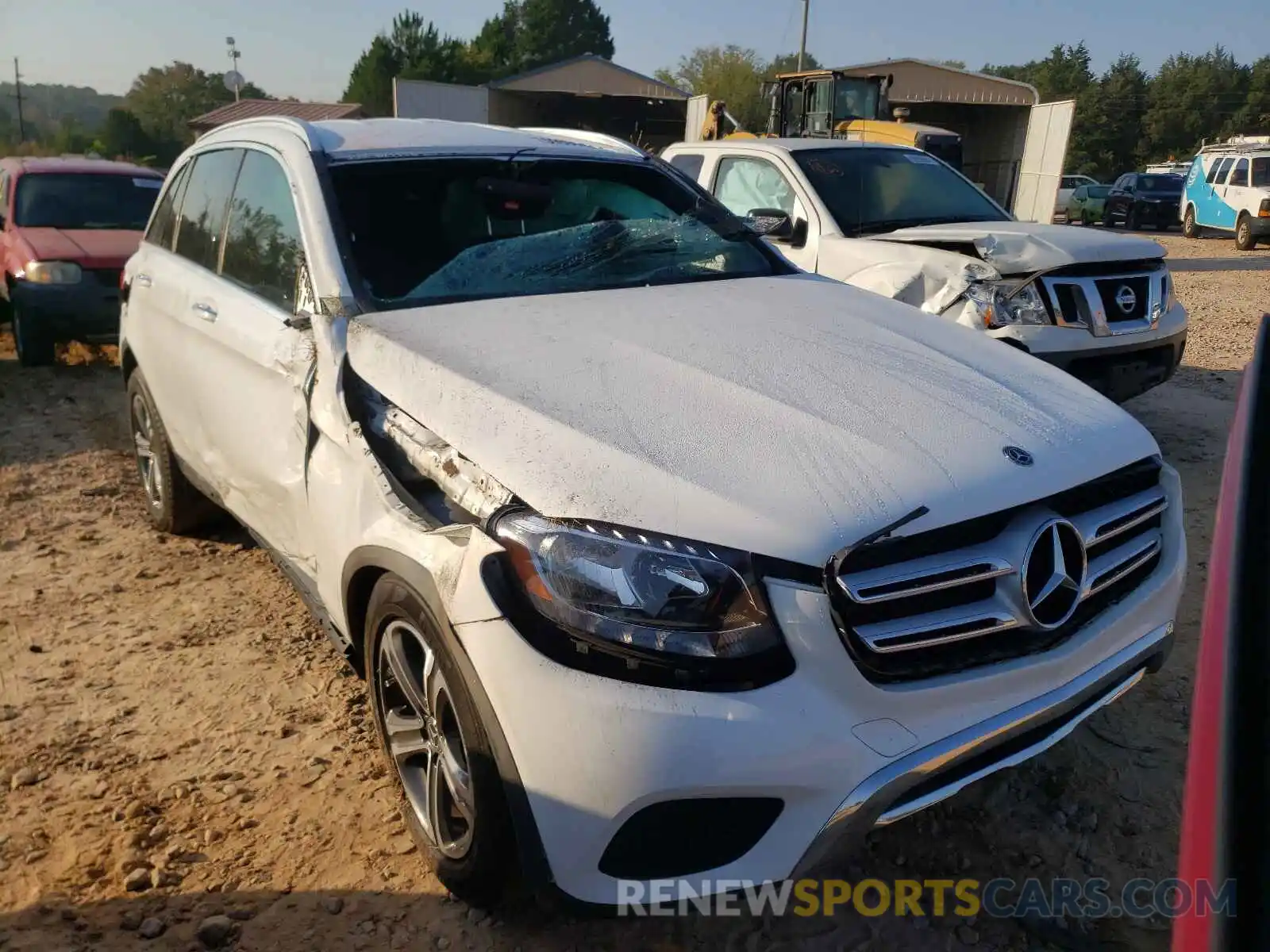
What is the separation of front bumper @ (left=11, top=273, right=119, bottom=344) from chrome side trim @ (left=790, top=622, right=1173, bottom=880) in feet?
26.2

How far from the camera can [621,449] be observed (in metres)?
1.97

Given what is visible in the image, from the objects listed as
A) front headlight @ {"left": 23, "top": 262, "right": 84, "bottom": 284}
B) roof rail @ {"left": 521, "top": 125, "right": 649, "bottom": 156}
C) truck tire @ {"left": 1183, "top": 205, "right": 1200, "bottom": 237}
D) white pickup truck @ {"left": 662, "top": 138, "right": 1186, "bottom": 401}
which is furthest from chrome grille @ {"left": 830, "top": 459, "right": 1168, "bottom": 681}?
truck tire @ {"left": 1183, "top": 205, "right": 1200, "bottom": 237}

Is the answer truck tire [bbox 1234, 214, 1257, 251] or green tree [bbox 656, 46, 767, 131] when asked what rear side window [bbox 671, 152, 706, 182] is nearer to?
truck tire [bbox 1234, 214, 1257, 251]

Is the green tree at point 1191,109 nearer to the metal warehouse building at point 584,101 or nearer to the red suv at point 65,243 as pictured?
the metal warehouse building at point 584,101

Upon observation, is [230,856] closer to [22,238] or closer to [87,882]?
[87,882]

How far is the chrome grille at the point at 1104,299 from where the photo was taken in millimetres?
5219

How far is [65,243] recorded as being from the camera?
823 centimetres

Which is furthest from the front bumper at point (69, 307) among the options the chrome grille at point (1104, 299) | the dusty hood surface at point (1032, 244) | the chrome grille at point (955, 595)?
the chrome grille at point (955, 595)

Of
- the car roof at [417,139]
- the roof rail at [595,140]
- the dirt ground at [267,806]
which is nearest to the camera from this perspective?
the dirt ground at [267,806]

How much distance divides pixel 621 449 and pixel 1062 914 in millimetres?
1548

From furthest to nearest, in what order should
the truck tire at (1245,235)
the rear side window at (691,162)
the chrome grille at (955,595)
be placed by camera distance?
the truck tire at (1245,235)
the rear side window at (691,162)
the chrome grille at (955,595)

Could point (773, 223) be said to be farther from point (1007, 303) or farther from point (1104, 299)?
point (1104, 299)

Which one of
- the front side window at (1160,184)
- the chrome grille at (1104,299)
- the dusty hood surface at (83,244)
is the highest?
the front side window at (1160,184)

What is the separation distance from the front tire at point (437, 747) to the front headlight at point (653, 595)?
31 centimetres
